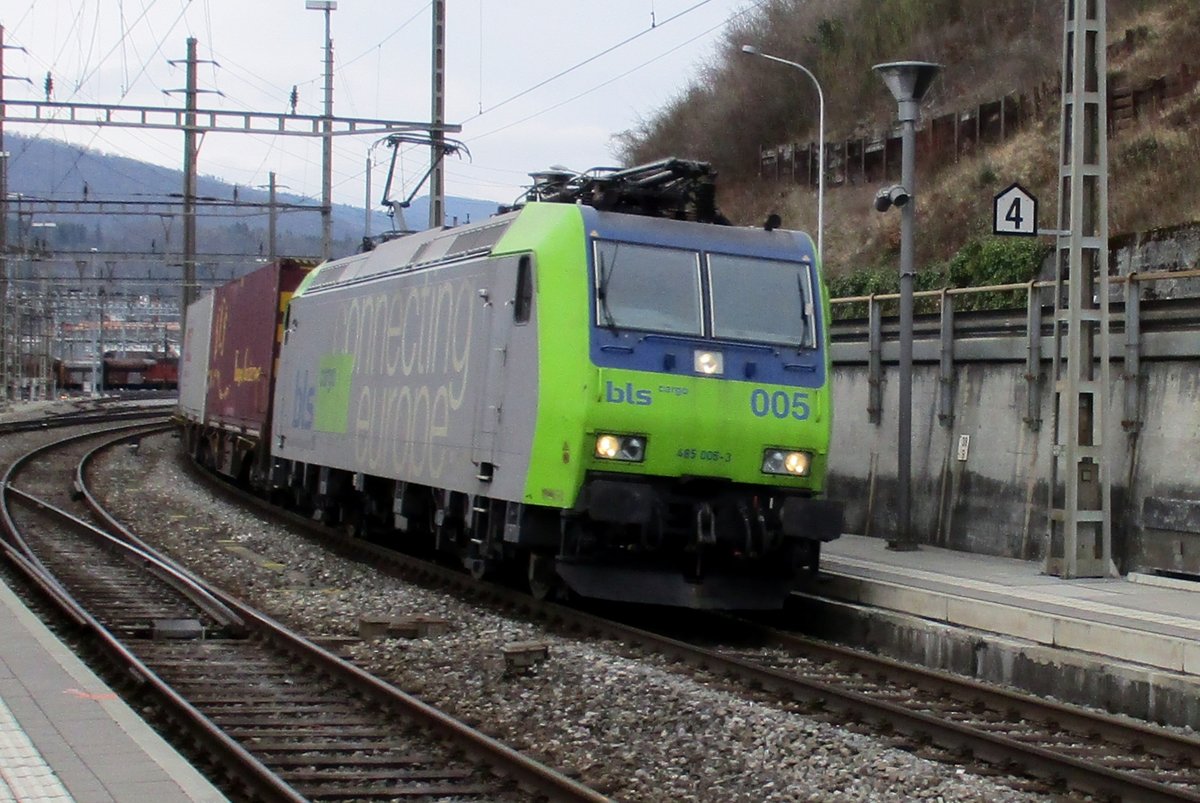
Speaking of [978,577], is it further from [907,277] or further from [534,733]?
[534,733]

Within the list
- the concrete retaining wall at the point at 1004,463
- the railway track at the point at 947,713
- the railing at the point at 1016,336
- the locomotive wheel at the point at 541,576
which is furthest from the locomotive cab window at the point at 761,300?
the railing at the point at 1016,336

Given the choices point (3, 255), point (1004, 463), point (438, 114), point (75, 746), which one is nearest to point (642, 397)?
point (1004, 463)

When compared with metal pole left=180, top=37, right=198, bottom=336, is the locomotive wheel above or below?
below

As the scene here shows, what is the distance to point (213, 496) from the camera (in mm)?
26797

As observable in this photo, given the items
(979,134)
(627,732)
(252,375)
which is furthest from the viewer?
(979,134)

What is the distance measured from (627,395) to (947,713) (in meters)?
3.64

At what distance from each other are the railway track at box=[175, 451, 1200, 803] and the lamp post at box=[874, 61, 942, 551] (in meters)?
3.37

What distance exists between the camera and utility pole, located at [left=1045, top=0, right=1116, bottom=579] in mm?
13633

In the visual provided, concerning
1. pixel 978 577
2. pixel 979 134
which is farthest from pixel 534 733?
pixel 979 134

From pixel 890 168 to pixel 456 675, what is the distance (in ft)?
105

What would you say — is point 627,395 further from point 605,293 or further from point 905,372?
point 905,372

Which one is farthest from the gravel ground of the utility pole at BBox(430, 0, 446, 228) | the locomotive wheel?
the utility pole at BBox(430, 0, 446, 228)

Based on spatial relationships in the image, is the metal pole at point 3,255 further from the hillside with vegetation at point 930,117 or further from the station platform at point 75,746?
the station platform at point 75,746

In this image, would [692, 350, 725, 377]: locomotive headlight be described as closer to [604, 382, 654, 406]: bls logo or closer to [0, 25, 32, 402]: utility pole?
[604, 382, 654, 406]: bls logo
